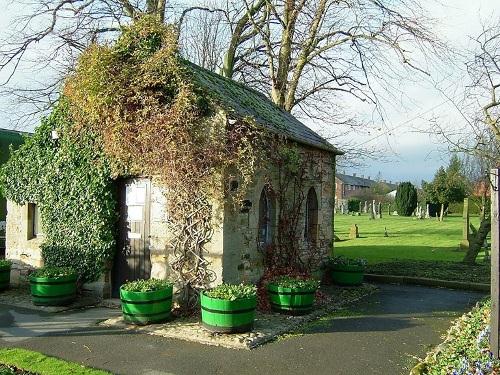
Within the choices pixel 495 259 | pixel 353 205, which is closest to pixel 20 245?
pixel 495 259

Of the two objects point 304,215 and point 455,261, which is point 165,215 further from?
point 455,261

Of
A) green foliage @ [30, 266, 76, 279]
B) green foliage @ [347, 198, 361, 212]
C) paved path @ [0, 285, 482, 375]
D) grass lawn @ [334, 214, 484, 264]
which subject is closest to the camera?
paved path @ [0, 285, 482, 375]

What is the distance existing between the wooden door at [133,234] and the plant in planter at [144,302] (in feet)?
4.79

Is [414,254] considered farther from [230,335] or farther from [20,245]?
[20,245]

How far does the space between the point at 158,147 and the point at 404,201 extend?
46.3 meters

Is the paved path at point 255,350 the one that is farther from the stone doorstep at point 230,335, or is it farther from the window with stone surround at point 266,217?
the window with stone surround at point 266,217

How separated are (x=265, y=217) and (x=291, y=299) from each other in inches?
87.5

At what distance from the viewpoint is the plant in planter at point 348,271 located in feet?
39.9

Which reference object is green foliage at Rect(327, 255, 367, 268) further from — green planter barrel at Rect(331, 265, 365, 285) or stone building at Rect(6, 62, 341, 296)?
stone building at Rect(6, 62, 341, 296)

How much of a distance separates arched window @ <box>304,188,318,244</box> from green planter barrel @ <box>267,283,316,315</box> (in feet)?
11.7

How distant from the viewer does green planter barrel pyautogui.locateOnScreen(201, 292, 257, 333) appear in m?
7.40

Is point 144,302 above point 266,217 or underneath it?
underneath

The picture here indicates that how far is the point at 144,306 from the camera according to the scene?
795 centimetres

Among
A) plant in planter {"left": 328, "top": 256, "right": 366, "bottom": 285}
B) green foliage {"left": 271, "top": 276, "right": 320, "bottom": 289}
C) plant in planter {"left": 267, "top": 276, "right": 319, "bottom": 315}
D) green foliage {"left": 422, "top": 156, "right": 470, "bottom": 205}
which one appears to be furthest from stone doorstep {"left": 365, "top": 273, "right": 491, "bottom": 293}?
green foliage {"left": 422, "top": 156, "right": 470, "bottom": 205}
